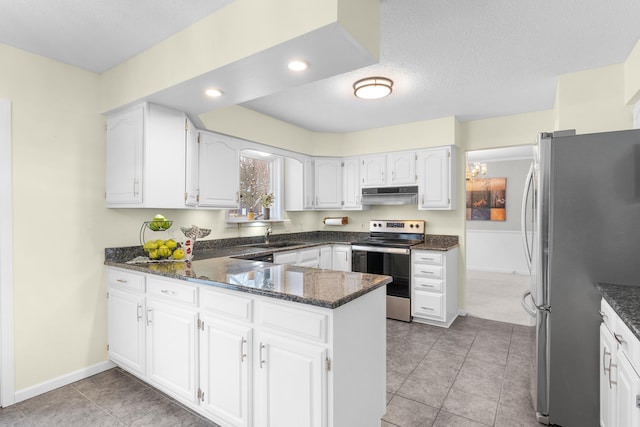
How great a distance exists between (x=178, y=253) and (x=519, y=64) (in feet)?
10.4

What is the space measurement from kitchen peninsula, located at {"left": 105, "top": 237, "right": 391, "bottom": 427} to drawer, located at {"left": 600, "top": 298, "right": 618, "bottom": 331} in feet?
3.56

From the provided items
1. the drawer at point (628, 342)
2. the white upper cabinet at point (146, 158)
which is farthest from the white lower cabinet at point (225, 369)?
the drawer at point (628, 342)

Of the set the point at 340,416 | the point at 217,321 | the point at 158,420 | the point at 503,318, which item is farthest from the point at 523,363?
the point at 158,420

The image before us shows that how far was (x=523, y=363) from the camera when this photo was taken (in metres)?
2.86

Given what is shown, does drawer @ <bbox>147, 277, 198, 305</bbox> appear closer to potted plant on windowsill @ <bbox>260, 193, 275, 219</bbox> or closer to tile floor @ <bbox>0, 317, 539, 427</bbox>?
tile floor @ <bbox>0, 317, 539, 427</bbox>

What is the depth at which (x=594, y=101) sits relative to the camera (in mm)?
2584

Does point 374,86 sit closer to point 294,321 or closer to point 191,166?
point 191,166

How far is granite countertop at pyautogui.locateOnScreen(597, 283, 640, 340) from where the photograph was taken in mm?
1241

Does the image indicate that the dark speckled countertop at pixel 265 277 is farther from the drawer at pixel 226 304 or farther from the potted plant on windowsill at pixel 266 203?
the potted plant on windowsill at pixel 266 203

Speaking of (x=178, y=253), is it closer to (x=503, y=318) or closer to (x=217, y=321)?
(x=217, y=321)

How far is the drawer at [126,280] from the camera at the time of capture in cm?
239

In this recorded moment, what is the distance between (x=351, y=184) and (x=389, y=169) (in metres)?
0.62

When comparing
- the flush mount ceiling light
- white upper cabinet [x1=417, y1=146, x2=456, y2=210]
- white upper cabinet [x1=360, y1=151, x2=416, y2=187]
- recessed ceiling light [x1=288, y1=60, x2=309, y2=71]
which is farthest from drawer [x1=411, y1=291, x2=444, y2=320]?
recessed ceiling light [x1=288, y1=60, x2=309, y2=71]

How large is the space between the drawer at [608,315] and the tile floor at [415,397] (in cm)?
88
